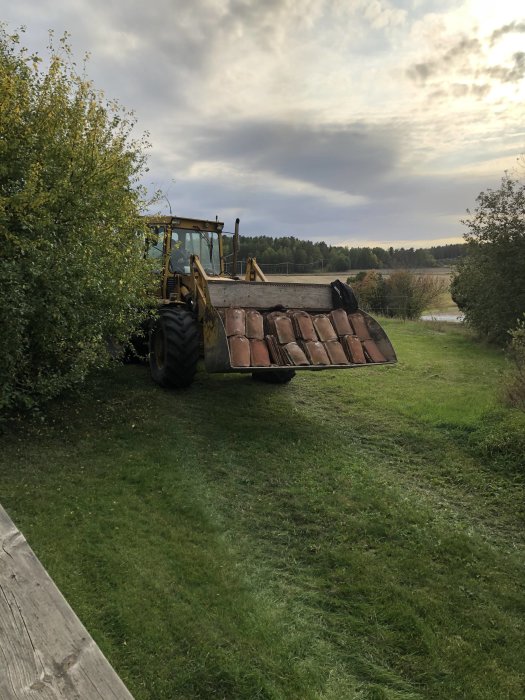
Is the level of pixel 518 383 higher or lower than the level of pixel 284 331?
lower

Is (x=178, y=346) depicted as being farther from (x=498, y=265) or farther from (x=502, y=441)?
(x=498, y=265)

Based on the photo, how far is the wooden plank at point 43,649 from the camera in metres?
0.98

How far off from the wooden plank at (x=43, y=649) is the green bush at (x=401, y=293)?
83.8 feet

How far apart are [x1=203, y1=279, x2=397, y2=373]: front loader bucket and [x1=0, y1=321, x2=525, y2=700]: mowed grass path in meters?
0.98

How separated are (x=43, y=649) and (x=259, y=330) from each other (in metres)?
6.11

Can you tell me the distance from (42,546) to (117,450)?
215cm

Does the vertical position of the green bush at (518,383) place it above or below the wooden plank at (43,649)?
below

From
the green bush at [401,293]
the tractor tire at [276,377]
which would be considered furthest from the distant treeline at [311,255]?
the tractor tire at [276,377]

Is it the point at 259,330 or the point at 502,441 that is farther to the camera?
the point at 259,330

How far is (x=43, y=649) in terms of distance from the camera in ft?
3.44

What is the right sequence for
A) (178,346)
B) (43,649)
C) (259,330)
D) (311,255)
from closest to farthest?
(43,649) → (259,330) → (178,346) → (311,255)

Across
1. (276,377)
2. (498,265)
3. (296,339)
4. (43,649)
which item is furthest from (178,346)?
(498,265)

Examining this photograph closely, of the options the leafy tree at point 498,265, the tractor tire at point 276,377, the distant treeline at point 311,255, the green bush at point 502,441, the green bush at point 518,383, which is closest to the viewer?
the green bush at point 502,441

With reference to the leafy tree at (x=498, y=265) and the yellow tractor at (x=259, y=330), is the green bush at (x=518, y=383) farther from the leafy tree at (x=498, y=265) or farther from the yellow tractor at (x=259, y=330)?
the leafy tree at (x=498, y=265)
